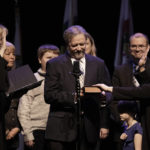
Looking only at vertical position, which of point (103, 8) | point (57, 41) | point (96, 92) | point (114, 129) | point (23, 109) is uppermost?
point (103, 8)

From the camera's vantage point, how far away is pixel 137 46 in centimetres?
503

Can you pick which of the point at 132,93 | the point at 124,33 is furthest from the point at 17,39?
the point at 132,93

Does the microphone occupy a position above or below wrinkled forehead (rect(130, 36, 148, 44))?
below

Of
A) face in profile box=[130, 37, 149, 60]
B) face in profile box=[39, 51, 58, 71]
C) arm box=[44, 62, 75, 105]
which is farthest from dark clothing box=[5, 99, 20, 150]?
face in profile box=[130, 37, 149, 60]

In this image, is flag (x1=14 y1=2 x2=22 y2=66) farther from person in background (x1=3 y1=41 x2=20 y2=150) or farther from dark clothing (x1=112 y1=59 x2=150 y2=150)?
dark clothing (x1=112 y1=59 x2=150 y2=150)

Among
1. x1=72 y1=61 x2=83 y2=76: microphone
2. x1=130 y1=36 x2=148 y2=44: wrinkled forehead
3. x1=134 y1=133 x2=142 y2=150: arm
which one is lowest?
x1=134 y1=133 x2=142 y2=150: arm

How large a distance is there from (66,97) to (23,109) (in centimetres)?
94

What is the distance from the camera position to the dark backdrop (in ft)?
26.1

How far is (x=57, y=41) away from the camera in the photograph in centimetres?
801

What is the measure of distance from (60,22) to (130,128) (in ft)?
14.1

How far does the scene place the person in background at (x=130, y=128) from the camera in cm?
414

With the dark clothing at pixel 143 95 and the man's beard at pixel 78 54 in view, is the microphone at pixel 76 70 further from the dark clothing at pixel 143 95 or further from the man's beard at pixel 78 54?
the man's beard at pixel 78 54

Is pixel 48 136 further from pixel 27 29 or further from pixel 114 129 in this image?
pixel 27 29

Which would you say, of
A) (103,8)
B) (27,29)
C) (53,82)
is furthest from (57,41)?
(53,82)
